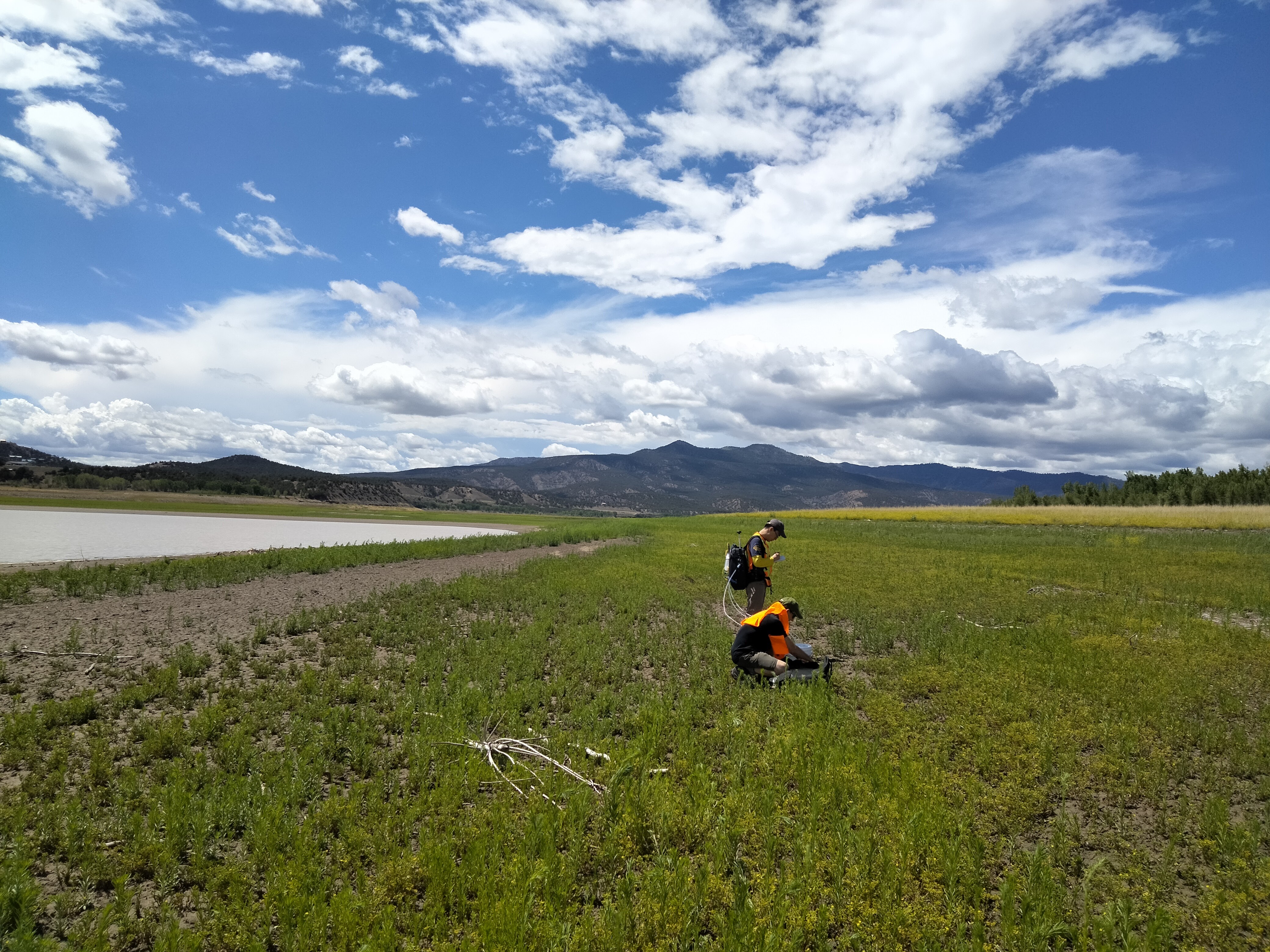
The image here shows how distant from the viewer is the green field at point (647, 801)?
520 cm

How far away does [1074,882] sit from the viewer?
5.95 m

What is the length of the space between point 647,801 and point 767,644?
5160 mm

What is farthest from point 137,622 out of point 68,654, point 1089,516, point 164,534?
point 1089,516

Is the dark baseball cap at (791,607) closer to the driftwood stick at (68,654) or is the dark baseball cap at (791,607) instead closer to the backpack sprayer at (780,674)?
the backpack sprayer at (780,674)

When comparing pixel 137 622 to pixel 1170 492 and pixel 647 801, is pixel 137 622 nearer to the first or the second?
pixel 647 801

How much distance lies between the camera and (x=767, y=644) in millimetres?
11578

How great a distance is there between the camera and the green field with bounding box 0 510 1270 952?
5.20 m

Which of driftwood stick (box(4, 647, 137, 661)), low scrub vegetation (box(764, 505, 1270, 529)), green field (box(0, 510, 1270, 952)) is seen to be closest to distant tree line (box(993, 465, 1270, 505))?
low scrub vegetation (box(764, 505, 1270, 529))

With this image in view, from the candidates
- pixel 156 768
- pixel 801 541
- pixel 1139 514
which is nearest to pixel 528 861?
pixel 156 768

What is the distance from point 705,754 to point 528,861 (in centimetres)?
337

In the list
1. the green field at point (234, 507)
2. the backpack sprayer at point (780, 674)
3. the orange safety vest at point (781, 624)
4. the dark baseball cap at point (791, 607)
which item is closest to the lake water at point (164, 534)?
the green field at point (234, 507)

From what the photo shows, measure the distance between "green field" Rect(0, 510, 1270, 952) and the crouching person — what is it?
511 mm

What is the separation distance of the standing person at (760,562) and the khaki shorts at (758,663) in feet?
5.72

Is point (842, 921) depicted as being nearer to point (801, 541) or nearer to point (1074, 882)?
point (1074, 882)
